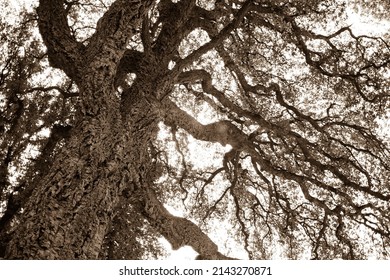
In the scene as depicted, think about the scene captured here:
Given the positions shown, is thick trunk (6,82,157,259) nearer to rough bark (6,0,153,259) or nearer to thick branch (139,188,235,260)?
rough bark (6,0,153,259)

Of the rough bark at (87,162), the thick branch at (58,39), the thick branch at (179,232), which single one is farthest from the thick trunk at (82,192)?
the thick branch at (179,232)

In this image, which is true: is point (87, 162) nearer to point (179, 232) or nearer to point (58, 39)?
point (58, 39)

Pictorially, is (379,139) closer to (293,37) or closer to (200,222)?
(293,37)

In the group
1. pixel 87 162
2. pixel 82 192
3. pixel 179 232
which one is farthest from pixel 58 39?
pixel 179 232

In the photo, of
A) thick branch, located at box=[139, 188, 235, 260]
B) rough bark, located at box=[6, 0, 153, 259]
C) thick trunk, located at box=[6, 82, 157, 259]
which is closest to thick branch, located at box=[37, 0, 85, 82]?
rough bark, located at box=[6, 0, 153, 259]

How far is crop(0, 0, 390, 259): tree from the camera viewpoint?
4742 mm

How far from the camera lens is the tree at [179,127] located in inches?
187

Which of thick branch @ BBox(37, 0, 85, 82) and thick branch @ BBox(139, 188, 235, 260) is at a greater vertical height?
thick branch @ BBox(37, 0, 85, 82)

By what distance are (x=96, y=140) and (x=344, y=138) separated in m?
6.07

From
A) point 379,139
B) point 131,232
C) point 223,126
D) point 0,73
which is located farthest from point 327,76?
point 0,73

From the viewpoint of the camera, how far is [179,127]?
7770 millimetres

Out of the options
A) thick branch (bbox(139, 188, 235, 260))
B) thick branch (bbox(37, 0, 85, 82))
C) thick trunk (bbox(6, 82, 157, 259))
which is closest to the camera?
thick trunk (bbox(6, 82, 157, 259))

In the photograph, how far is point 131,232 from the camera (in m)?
9.85

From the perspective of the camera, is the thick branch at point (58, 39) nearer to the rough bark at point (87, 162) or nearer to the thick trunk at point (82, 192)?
the rough bark at point (87, 162)
